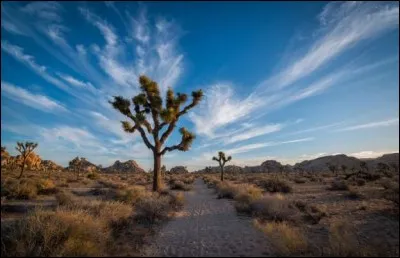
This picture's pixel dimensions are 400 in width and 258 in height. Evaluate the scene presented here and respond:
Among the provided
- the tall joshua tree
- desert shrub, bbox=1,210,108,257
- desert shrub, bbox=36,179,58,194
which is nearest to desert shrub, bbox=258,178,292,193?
the tall joshua tree

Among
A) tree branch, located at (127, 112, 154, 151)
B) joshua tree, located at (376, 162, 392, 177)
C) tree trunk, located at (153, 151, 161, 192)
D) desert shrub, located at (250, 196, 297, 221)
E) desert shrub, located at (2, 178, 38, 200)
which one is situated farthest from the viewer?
joshua tree, located at (376, 162, 392, 177)

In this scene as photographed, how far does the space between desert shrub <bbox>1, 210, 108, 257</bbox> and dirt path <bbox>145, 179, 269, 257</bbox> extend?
137cm

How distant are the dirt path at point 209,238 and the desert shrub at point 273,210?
2.07 ft

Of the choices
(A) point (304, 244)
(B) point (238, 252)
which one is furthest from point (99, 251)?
(A) point (304, 244)

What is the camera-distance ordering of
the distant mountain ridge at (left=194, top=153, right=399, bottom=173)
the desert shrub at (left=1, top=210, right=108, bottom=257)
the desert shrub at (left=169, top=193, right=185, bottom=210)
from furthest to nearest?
1. the distant mountain ridge at (left=194, top=153, right=399, bottom=173)
2. the desert shrub at (left=169, top=193, right=185, bottom=210)
3. the desert shrub at (left=1, top=210, right=108, bottom=257)

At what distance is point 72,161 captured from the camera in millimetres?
43906

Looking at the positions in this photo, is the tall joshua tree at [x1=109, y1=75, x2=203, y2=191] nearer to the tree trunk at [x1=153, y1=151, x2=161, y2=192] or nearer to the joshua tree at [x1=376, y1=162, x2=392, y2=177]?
the tree trunk at [x1=153, y1=151, x2=161, y2=192]

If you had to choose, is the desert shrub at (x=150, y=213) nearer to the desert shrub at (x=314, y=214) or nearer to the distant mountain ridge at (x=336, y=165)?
the desert shrub at (x=314, y=214)

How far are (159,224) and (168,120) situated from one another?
7.23 metres

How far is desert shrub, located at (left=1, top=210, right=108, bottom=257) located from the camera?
5.12 m

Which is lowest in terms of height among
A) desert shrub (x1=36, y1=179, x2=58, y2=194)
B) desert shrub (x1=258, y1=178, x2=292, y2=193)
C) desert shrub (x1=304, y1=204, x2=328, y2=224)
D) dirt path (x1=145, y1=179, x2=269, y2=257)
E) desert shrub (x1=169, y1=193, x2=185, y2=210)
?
dirt path (x1=145, y1=179, x2=269, y2=257)

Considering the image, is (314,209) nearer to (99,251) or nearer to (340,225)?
(340,225)

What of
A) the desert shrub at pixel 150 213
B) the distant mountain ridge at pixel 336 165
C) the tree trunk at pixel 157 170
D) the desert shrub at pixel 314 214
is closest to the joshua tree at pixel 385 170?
the desert shrub at pixel 314 214

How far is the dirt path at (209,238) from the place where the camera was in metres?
5.92
